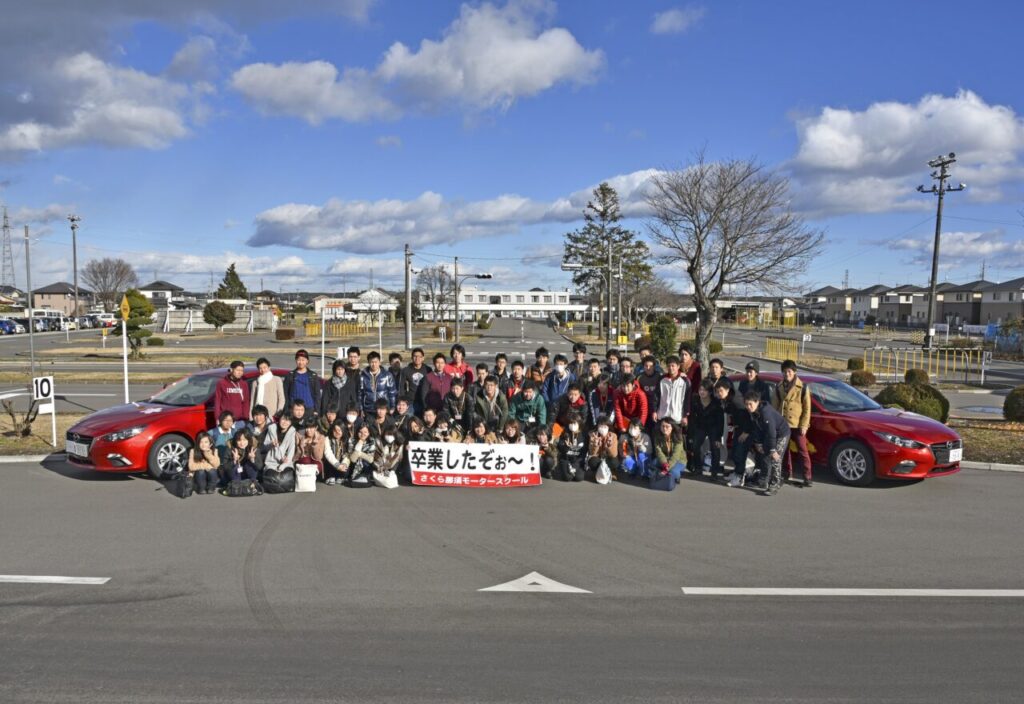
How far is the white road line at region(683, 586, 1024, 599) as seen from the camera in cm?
589

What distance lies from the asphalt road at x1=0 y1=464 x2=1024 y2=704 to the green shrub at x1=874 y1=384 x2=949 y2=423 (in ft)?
13.3

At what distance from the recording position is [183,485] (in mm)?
8891

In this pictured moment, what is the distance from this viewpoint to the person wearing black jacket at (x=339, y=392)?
1049 cm

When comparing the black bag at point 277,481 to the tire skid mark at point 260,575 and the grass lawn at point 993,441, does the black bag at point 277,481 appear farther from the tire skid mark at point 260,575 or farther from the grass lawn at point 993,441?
the grass lawn at point 993,441

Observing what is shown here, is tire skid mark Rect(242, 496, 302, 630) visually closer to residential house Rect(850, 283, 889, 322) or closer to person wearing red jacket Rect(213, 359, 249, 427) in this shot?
person wearing red jacket Rect(213, 359, 249, 427)

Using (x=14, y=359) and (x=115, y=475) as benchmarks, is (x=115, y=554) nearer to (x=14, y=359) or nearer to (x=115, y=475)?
(x=115, y=475)

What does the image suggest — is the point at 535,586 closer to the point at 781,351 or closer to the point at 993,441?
the point at 993,441

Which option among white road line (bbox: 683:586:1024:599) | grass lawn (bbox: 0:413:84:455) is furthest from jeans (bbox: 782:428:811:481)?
grass lawn (bbox: 0:413:84:455)

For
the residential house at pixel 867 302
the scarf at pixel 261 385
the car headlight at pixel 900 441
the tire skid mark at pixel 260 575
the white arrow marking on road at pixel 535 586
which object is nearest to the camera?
the tire skid mark at pixel 260 575

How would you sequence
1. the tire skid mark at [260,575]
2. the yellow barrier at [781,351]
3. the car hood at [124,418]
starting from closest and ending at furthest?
the tire skid mark at [260,575]
the car hood at [124,418]
the yellow barrier at [781,351]

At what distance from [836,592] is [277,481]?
644 cm

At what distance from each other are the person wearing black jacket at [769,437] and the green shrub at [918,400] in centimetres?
497

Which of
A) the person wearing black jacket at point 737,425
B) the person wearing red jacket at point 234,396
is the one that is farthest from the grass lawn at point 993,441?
the person wearing red jacket at point 234,396

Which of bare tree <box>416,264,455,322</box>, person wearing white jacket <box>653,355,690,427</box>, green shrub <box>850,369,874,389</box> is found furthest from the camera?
bare tree <box>416,264,455,322</box>
